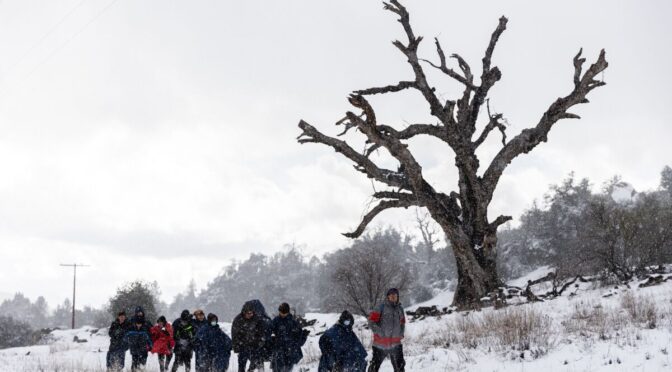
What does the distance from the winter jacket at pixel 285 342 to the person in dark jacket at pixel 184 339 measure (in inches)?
133

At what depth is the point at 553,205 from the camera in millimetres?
46562

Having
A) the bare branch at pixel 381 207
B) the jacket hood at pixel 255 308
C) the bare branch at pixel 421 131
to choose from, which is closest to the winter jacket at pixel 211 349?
the jacket hood at pixel 255 308

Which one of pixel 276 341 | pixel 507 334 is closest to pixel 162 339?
pixel 276 341

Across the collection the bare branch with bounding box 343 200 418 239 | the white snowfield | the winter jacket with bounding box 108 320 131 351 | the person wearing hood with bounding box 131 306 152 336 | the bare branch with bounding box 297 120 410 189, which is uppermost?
the bare branch with bounding box 297 120 410 189

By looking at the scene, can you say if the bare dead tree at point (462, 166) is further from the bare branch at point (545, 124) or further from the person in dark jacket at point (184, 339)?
the person in dark jacket at point (184, 339)

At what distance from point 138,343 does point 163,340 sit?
79cm

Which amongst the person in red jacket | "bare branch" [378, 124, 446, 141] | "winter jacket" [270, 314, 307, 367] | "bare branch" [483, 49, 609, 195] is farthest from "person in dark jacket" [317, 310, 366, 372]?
"bare branch" [483, 49, 609, 195]

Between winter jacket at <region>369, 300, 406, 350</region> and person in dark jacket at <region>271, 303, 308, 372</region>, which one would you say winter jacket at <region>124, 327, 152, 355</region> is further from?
winter jacket at <region>369, 300, 406, 350</region>

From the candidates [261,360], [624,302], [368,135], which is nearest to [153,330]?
[261,360]

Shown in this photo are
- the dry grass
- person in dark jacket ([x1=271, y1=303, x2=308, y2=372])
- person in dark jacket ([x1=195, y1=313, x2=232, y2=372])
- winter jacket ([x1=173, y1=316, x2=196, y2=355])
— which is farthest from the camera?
winter jacket ([x1=173, y1=316, x2=196, y2=355])

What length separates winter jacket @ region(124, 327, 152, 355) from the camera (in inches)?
461

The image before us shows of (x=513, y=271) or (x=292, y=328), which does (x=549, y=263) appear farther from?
(x=292, y=328)

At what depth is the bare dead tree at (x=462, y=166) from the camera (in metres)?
14.5

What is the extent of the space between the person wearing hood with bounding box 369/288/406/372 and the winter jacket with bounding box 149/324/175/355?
20.5 feet
